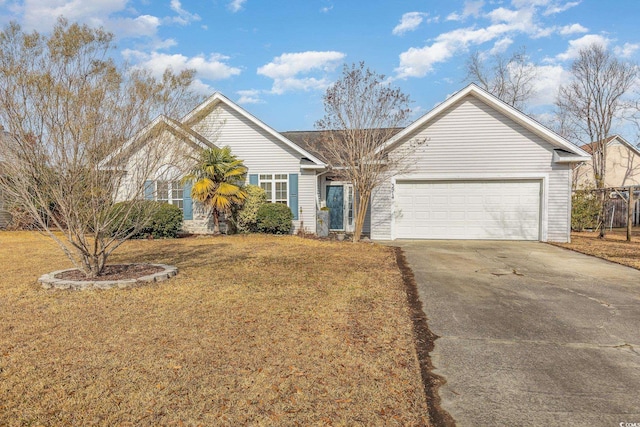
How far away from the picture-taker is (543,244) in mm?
13297

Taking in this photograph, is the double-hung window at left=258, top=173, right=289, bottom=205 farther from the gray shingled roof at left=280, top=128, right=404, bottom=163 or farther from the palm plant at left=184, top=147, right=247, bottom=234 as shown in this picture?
the gray shingled roof at left=280, top=128, right=404, bottom=163

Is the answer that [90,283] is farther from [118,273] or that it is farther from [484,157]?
[484,157]

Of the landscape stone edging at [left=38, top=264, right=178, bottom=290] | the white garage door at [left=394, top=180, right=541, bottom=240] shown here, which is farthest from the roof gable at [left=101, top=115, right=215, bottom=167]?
the white garage door at [left=394, top=180, right=541, bottom=240]

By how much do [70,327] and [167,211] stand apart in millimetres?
10163

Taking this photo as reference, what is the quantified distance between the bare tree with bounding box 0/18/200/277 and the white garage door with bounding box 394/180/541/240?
1005 centimetres

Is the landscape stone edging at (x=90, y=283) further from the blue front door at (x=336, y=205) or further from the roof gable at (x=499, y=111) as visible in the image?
the blue front door at (x=336, y=205)

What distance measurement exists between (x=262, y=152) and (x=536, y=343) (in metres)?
12.9

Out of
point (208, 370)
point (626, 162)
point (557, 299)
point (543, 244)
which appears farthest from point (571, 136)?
point (208, 370)

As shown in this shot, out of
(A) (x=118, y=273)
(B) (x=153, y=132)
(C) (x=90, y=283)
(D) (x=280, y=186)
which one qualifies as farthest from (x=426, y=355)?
(D) (x=280, y=186)

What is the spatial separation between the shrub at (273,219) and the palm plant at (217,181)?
91 cm

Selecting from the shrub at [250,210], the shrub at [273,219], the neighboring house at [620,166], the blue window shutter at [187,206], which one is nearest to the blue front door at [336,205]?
the shrub at [273,219]

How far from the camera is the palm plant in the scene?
13.7 m

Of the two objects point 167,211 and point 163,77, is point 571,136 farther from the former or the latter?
point 163,77

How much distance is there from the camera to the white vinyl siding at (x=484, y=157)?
45.1 feet
